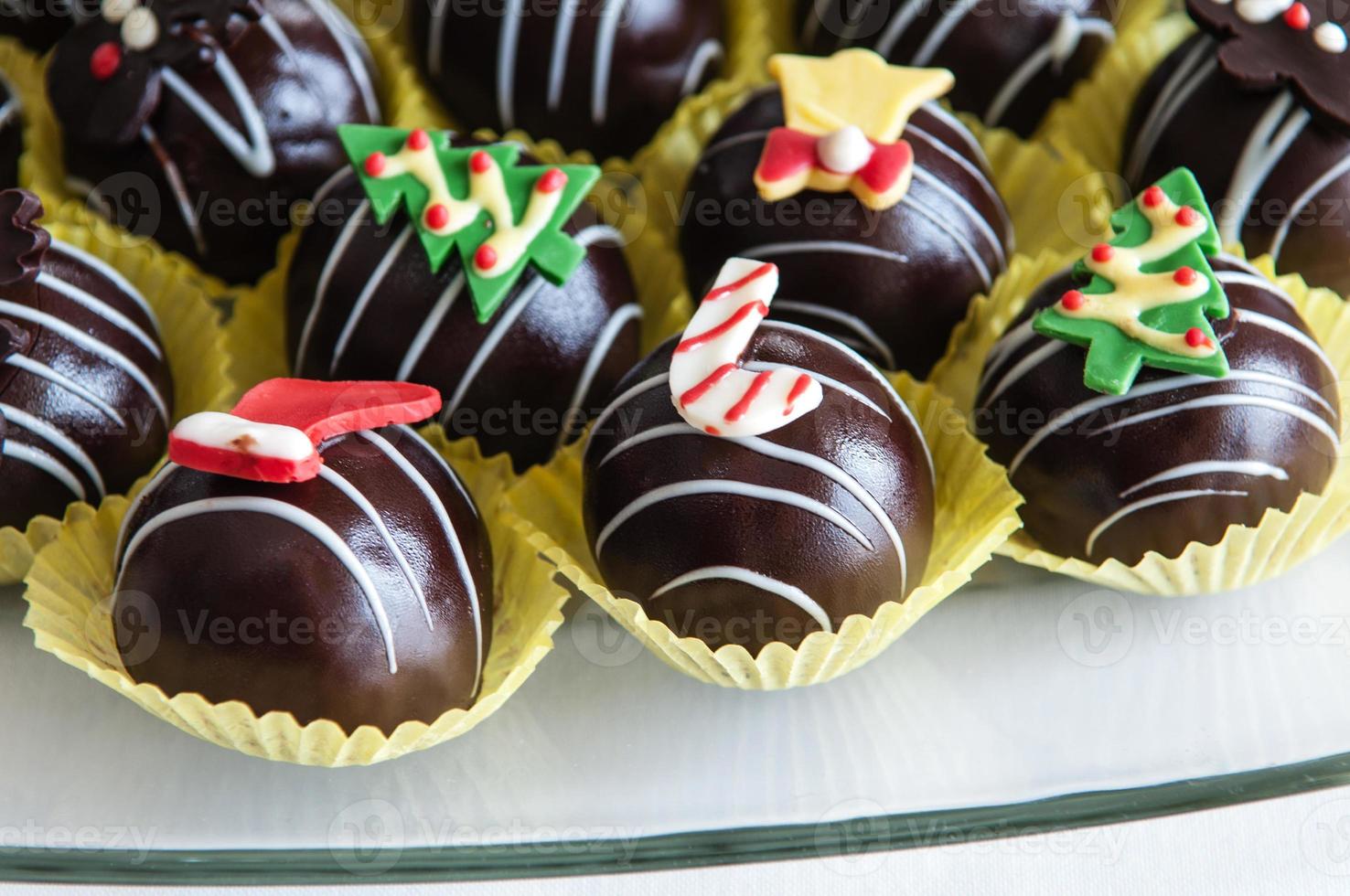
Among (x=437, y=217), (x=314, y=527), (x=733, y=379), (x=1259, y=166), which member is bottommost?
(x=314, y=527)

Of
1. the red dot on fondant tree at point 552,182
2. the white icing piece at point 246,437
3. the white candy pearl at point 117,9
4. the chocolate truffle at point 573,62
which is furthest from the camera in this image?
the chocolate truffle at point 573,62

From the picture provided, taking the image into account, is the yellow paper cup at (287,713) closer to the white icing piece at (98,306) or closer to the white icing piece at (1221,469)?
the white icing piece at (98,306)

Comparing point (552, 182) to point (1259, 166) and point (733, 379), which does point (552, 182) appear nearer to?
point (733, 379)

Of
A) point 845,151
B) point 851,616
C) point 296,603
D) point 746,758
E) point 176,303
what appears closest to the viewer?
point 296,603

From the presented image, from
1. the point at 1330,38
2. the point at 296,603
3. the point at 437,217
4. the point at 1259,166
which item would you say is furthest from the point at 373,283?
the point at 1330,38

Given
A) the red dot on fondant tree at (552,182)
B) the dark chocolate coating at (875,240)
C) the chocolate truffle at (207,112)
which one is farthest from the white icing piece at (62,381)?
the dark chocolate coating at (875,240)

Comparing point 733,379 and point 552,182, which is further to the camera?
point 552,182
